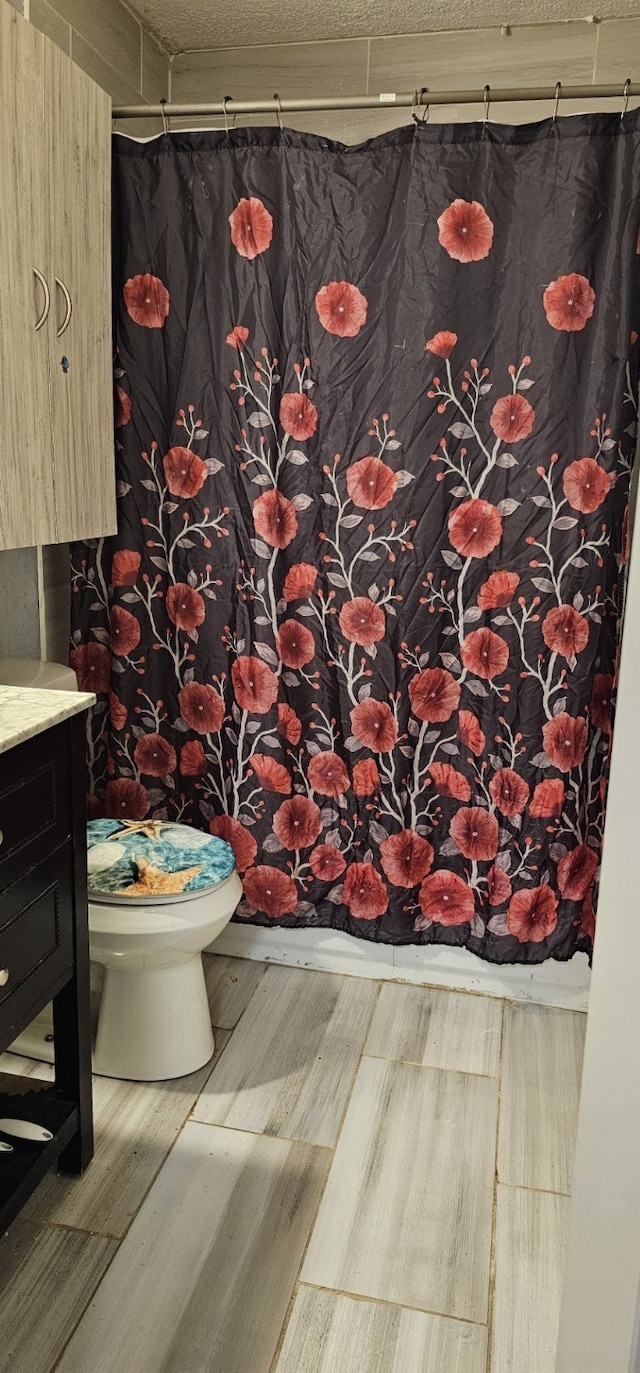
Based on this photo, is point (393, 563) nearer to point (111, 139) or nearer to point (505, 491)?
point (505, 491)

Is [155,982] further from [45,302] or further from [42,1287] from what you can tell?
[45,302]

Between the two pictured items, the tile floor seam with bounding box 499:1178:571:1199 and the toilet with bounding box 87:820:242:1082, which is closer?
the tile floor seam with bounding box 499:1178:571:1199

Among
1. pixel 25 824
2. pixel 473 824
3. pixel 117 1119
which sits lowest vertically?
pixel 117 1119

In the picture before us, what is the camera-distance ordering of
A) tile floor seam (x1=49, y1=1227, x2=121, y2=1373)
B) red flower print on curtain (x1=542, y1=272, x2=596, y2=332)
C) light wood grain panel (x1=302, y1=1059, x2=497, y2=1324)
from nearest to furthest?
1. tile floor seam (x1=49, y1=1227, x2=121, y2=1373)
2. light wood grain panel (x1=302, y1=1059, x2=497, y2=1324)
3. red flower print on curtain (x1=542, y1=272, x2=596, y2=332)

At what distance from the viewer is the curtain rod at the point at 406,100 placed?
1.92 m

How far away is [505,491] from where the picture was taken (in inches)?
83.4

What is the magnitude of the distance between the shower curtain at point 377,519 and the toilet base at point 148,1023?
1.47ft

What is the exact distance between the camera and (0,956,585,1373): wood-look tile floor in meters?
1.44

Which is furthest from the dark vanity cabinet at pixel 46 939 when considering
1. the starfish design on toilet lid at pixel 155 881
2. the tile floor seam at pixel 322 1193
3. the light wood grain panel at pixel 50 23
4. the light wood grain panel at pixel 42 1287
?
the light wood grain panel at pixel 50 23

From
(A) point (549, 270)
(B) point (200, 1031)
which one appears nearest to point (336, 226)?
(A) point (549, 270)

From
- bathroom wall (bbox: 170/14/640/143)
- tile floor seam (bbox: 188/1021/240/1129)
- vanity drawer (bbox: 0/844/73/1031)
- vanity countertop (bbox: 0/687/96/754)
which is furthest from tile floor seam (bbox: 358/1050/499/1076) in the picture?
bathroom wall (bbox: 170/14/640/143)

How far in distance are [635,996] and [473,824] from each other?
1702mm

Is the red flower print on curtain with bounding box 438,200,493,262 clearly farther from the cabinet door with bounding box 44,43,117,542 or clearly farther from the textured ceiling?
the cabinet door with bounding box 44,43,117,542

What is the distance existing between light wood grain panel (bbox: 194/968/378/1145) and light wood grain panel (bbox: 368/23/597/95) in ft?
7.18
